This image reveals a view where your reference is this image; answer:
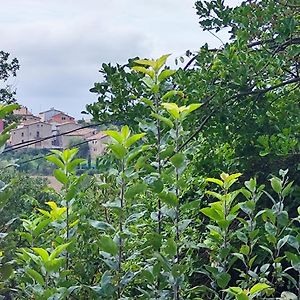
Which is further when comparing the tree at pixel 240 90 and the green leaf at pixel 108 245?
the tree at pixel 240 90

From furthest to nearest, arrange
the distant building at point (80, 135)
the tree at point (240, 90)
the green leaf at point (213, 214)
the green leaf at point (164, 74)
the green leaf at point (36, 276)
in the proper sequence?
the distant building at point (80, 135)
the tree at point (240, 90)
the green leaf at point (164, 74)
the green leaf at point (213, 214)
the green leaf at point (36, 276)

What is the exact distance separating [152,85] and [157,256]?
0.51m

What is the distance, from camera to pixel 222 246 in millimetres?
1667

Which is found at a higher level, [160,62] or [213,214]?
[160,62]

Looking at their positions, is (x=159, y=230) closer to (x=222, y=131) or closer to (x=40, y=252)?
(x=40, y=252)

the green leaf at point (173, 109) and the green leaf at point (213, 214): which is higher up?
the green leaf at point (173, 109)

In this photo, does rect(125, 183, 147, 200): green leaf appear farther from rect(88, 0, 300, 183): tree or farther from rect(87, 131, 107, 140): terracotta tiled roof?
Answer: rect(88, 0, 300, 183): tree

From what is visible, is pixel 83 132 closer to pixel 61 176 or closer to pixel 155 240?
pixel 61 176

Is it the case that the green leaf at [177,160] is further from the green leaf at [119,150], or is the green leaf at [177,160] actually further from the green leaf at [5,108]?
the green leaf at [5,108]

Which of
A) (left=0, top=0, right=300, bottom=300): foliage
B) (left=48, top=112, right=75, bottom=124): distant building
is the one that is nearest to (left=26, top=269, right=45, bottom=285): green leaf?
(left=0, top=0, right=300, bottom=300): foliage

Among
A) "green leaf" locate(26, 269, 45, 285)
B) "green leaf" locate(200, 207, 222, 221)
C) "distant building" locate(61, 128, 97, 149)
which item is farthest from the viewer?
"distant building" locate(61, 128, 97, 149)

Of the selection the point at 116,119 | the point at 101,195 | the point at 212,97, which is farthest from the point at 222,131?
the point at 101,195

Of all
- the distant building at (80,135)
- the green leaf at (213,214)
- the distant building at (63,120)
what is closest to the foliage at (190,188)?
the green leaf at (213,214)

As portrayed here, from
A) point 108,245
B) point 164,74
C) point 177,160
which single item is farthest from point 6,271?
point 164,74
